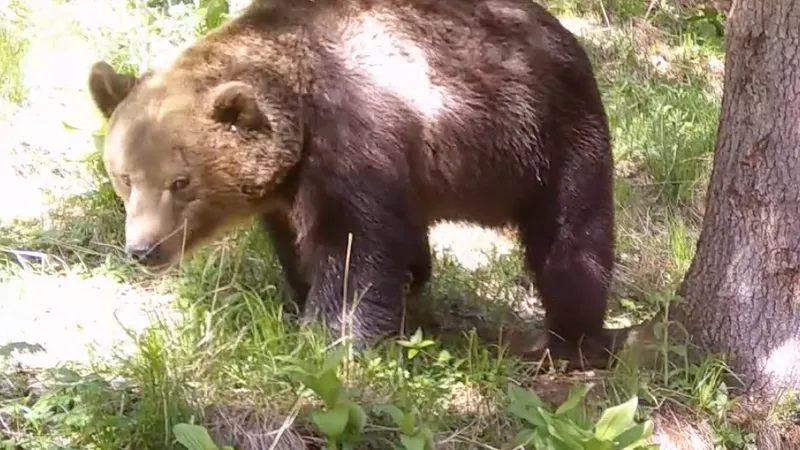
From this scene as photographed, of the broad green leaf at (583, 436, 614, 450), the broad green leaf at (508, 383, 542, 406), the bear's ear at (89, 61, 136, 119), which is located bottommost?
the broad green leaf at (508, 383, 542, 406)

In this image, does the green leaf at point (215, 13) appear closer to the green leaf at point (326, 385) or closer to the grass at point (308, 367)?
the grass at point (308, 367)

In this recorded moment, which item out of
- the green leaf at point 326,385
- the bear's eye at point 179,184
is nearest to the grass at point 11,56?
the bear's eye at point 179,184

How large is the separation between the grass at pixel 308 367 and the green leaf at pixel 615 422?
1cm

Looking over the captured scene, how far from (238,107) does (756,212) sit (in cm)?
202

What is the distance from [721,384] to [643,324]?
2.24ft

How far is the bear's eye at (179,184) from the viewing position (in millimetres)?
4371

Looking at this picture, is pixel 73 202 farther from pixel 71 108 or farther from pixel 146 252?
pixel 146 252

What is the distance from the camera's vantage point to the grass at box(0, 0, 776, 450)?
3.80 meters

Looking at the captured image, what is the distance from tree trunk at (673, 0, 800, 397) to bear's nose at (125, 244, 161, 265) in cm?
214

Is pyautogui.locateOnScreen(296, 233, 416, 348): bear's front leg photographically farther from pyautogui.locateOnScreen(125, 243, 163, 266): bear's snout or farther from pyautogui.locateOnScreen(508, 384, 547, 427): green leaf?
pyautogui.locateOnScreen(508, 384, 547, 427): green leaf

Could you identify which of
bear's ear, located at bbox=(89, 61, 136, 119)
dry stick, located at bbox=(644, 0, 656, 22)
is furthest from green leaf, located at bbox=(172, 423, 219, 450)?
dry stick, located at bbox=(644, 0, 656, 22)

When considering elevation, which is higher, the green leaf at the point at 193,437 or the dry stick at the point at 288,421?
the green leaf at the point at 193,437

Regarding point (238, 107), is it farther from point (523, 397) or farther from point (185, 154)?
point (523, 397)

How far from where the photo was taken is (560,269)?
4883 millimetres
